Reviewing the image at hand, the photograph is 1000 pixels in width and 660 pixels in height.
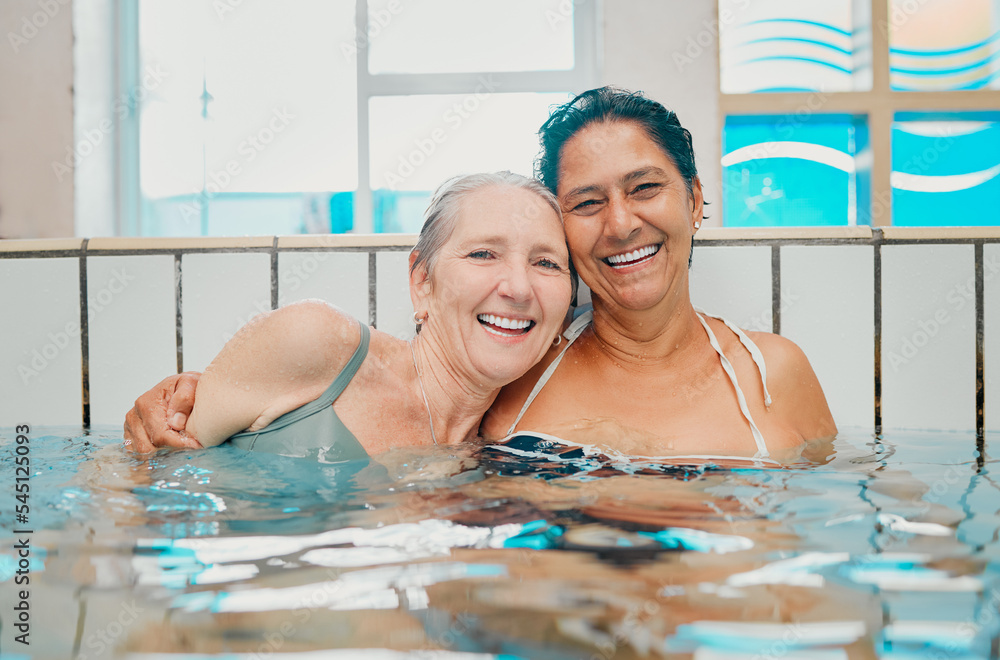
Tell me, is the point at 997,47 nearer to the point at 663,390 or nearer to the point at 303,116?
the point at 663,390

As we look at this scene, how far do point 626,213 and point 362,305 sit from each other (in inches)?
30.0

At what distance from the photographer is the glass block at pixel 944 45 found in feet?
9.17

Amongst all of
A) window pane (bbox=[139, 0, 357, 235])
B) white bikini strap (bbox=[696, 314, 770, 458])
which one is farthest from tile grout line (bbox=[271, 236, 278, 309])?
window pane (bbox=[139, 0, 357, 235])

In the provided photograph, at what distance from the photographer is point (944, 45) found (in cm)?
281

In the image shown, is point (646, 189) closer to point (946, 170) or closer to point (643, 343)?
point (643, 343)

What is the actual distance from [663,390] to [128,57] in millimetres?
3036

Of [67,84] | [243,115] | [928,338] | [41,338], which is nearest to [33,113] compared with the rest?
[67,84]

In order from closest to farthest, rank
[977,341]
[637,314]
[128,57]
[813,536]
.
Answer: [813,536]
[637,314]
[977,341]
[128,57]

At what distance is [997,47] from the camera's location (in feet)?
9.23

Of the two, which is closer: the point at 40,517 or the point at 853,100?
the point at 40,517

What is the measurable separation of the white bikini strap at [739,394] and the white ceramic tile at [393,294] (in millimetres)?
745

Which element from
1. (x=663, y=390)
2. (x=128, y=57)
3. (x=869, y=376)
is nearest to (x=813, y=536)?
(x=663, y=390)

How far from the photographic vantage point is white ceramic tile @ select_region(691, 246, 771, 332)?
1.69 meters

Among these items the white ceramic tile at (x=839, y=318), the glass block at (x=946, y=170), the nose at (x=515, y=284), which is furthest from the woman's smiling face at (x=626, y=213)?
the glass block at (x=946, y=170)
